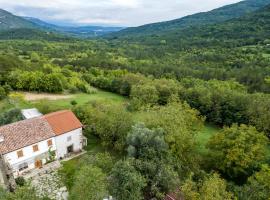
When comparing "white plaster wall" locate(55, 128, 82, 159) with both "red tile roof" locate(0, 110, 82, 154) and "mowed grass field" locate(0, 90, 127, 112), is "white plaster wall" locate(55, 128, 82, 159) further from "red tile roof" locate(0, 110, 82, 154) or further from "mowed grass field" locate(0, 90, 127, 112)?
"mowed grass field" locate(0, 90, 127, 112)

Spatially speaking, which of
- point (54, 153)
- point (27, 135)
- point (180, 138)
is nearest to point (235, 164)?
point (180, 138)

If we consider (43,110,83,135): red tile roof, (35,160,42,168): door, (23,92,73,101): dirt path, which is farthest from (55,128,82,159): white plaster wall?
(23,92,73,101): dirt path

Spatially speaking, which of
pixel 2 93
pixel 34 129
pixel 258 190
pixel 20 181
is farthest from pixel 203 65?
pixel 20 181

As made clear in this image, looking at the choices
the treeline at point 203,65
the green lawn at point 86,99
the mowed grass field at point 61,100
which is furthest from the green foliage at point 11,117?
the treeline at point 203,65

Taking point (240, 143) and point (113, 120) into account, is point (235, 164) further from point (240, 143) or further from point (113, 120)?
point (113, 120)

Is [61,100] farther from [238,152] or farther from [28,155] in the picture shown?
[238,152]

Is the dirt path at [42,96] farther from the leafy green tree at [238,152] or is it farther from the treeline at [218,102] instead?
the leafy green tree at [238,152]

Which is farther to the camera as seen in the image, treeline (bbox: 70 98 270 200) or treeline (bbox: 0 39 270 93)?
treeline (bbox: 0 39 270 93)
